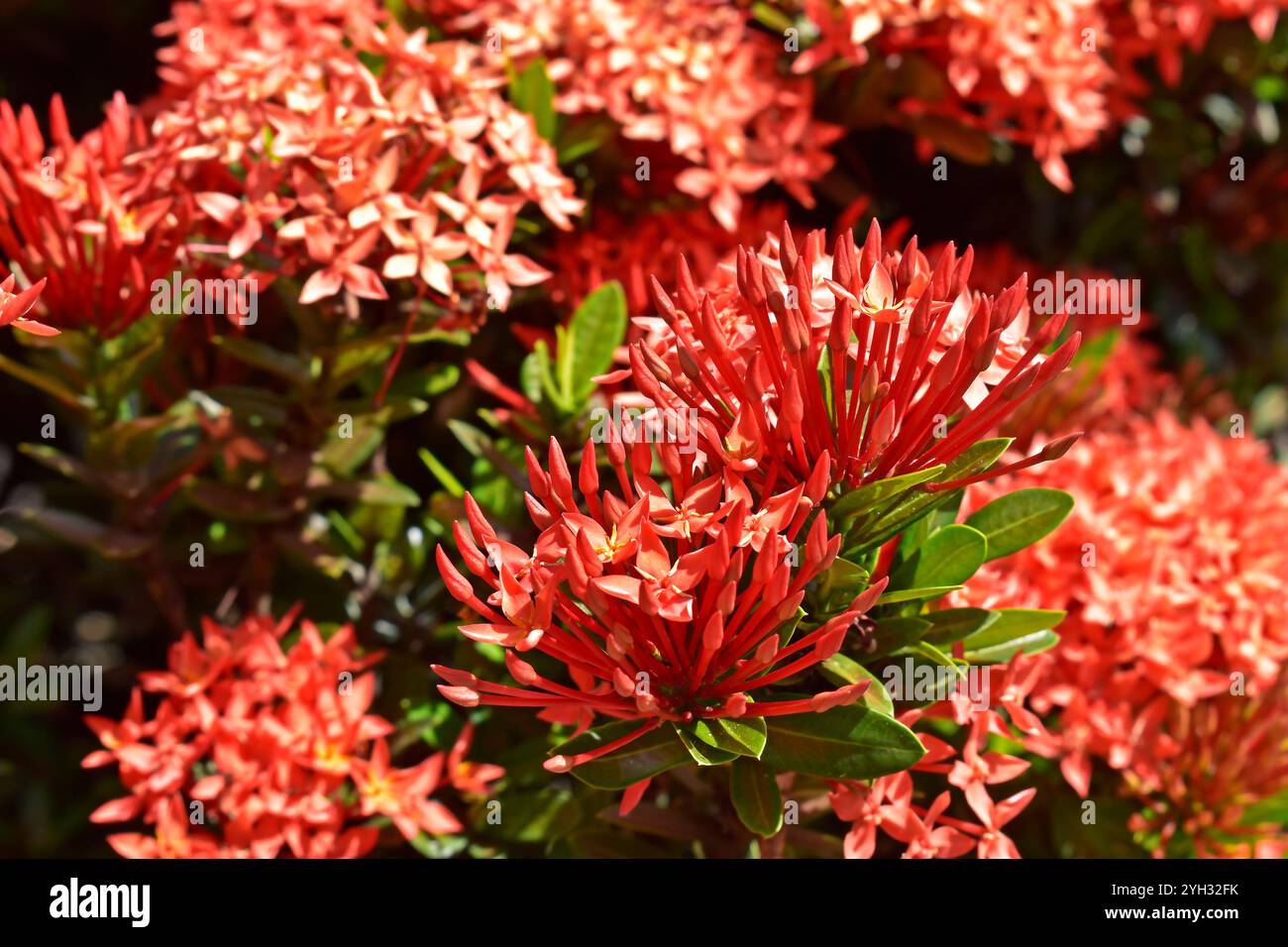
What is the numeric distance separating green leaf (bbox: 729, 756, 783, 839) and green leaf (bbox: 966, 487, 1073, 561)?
297mm

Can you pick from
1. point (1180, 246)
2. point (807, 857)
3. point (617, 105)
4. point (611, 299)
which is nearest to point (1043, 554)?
point (807, 857)

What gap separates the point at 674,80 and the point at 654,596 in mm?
860

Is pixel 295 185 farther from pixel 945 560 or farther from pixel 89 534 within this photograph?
pixel 945 560

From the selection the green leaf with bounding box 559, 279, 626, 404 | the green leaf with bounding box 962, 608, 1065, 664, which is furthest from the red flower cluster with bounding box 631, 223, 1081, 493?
the green leaf with bounding box 559, 279, 626, 404

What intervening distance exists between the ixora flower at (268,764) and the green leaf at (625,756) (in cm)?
30

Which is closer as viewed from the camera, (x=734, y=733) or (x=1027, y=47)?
(x=734, y=733)

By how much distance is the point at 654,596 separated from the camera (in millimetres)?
854

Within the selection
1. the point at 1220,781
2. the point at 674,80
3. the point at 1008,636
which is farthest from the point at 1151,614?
the point at 674,80

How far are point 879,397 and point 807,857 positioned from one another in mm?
489

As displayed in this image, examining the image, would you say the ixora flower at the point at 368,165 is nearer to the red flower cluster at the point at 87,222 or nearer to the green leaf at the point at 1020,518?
the red flower cluster at the point at 87,222

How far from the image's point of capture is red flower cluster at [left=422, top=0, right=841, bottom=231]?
1487 mm

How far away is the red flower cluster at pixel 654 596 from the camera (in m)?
0.87

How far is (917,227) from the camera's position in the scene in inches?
81.5
